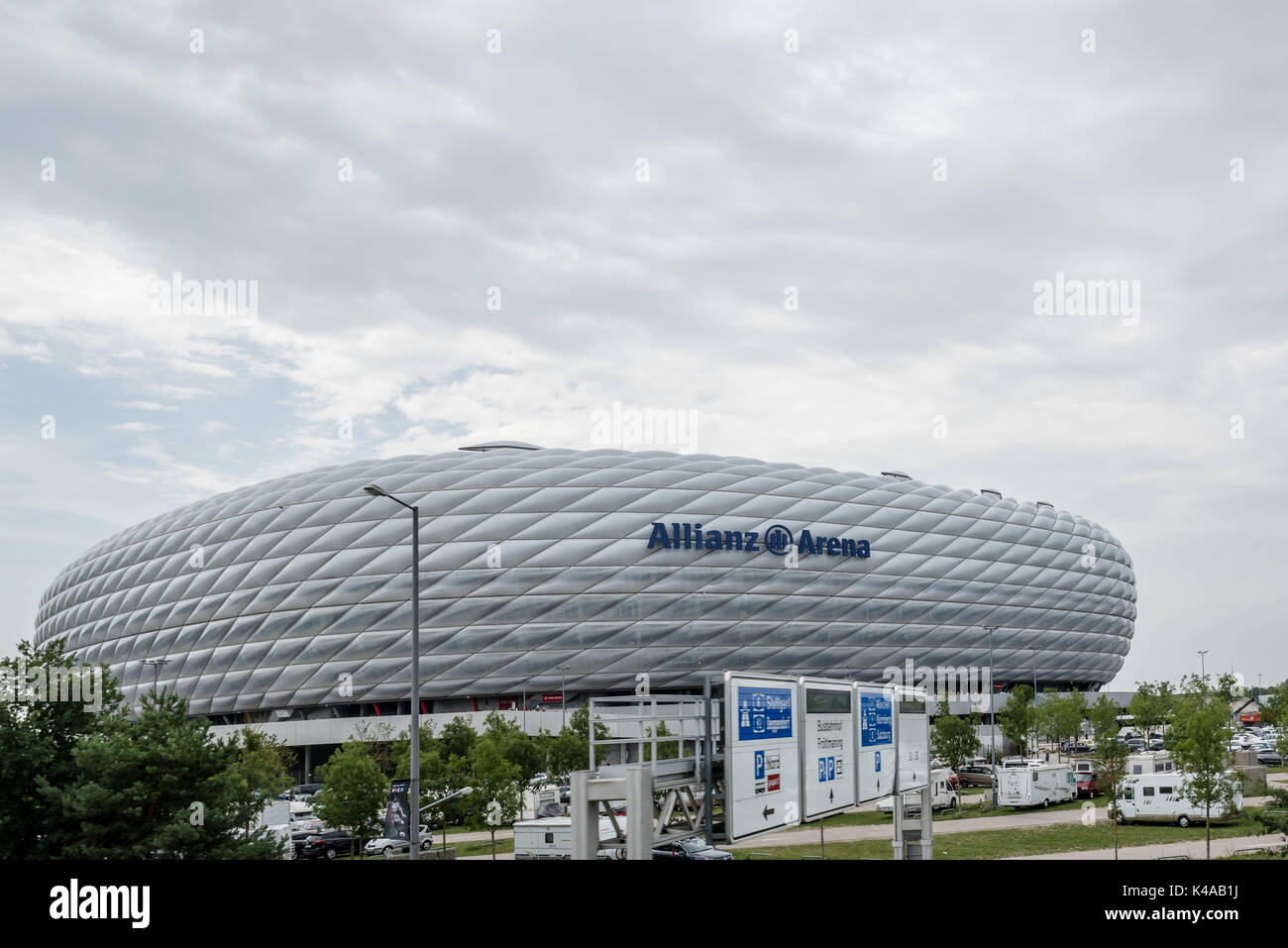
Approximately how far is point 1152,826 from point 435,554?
49702mm

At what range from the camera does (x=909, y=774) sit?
59.8 feet

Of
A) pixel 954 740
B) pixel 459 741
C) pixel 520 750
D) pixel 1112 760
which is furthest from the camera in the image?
pixel 954 740

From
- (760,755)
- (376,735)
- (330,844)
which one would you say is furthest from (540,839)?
(376,735)

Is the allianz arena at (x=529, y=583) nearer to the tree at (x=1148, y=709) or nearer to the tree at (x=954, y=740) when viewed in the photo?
the tree at (x=1148, y=709)

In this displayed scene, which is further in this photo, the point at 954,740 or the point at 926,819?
the point at 954,740

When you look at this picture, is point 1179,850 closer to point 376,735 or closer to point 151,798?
point 151,798

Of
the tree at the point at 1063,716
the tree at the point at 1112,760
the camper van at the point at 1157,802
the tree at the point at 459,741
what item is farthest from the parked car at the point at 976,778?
the tree at the point at 459,741

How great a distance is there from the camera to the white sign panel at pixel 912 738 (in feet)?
57.9

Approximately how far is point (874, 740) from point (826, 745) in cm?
277

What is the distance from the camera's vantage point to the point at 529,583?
7506cm

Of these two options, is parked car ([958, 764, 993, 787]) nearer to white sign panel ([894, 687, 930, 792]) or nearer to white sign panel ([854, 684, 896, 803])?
white sign panel ([894, 687, 930, 792])

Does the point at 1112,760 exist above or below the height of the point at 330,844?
above

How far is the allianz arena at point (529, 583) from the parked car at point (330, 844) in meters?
33.4

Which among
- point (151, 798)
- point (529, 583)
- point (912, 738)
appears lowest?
point (151, 798)
